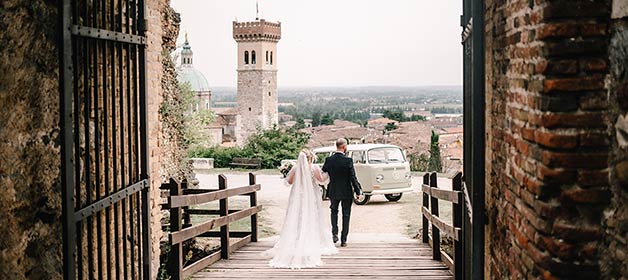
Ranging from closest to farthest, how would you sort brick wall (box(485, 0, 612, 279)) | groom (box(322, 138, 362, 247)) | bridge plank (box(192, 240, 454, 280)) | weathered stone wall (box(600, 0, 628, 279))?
weathered stone wall (box(600, 0, 628, 279)), brick wall (box(485, 0, 612, 279)), bridge plank (box(192, 240, 454, 280)), groom (box(322, 138, 362, 247))

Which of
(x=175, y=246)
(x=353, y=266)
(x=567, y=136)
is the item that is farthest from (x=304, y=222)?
(x=567, y=136)

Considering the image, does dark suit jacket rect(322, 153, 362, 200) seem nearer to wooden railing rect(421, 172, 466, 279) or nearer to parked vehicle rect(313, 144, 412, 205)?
wooden railing rect(421, 172, 466, 279)

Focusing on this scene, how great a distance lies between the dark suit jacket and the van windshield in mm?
9376

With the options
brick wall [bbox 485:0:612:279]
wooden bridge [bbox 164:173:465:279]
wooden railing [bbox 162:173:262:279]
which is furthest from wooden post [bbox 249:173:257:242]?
brick wall [bbox 485:0:612:279]

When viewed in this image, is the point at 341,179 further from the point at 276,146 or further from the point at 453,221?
the point at 276,146

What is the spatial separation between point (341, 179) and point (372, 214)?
25.4 ft

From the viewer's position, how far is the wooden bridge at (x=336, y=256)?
856cm

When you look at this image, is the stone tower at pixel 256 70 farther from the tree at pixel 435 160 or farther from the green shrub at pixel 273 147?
the tree at pixel 435 160

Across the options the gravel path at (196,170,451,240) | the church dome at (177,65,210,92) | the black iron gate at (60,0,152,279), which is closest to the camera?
the black iron gate at (60,0,152,279)

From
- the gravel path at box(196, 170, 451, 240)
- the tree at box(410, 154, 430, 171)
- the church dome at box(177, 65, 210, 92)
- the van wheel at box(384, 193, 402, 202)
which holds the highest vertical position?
the church dome at box(177, 65, 210, 92)

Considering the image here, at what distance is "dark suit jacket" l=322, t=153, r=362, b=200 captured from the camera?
11.2 m

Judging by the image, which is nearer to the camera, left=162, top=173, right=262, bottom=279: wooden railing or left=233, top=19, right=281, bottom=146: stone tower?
left=162, top=173, right=262, bottom=279: wooden railing

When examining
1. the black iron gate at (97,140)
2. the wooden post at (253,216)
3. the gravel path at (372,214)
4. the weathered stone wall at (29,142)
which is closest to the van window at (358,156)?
the gravel path at (372,214)

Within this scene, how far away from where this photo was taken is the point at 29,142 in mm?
3922
